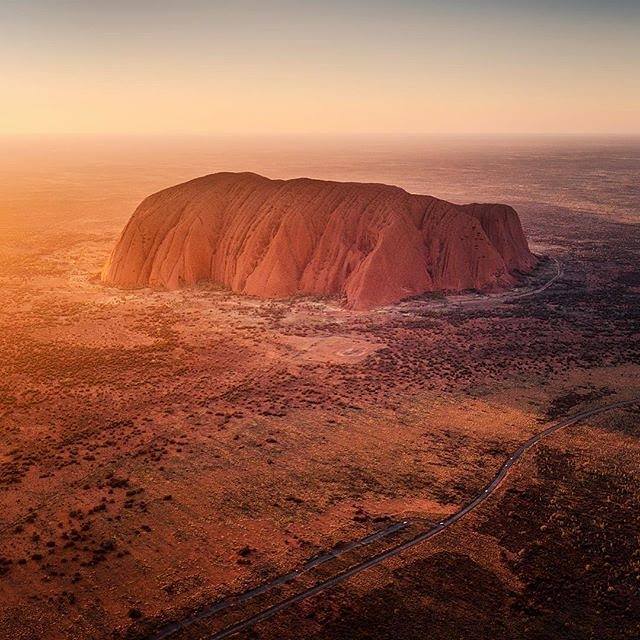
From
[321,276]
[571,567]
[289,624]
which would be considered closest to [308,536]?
[289,624]

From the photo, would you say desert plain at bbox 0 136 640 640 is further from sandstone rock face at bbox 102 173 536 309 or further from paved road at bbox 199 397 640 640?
sandstone rock face at bbox 102 173 536 309

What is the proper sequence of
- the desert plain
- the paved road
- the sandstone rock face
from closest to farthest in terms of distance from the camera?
the paved road
the desert plain
the sandstone rock face

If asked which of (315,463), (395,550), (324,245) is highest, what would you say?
(324,245)

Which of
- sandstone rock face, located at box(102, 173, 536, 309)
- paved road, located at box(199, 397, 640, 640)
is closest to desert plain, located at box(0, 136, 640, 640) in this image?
paved road, located at box(199, 397, 640, 640)

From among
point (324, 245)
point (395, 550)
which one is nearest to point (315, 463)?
point (395, 550)

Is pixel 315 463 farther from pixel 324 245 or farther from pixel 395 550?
pixel 324 245

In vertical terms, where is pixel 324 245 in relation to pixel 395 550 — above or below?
above

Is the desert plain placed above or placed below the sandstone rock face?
below

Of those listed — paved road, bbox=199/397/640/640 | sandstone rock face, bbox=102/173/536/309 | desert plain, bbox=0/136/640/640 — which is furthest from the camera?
sandstone rock face, bbox=102/173/536/309

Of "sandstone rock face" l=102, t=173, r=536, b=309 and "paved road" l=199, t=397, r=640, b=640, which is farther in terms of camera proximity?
"sandstone rock face" l=102, t=173, r=536, b=309
